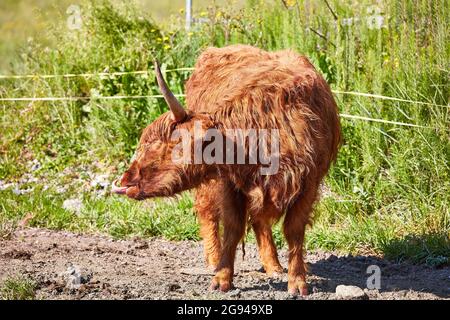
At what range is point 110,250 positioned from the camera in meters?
7.55

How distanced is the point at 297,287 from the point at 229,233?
0.60 meters

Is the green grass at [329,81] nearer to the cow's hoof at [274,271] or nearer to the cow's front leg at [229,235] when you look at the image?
the cow's hoof at [274,271]

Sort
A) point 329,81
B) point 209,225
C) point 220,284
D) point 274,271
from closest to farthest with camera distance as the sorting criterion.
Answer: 1. point 220,284
2. point 274,271
3. point 209,225
4. point 329,81

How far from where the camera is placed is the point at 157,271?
6859 mm

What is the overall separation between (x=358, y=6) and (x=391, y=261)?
3321mm

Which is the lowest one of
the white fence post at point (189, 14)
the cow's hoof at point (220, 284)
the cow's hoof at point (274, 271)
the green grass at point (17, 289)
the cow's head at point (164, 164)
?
the cow's hoof at point (274, 271)

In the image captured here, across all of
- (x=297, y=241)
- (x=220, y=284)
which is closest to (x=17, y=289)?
(x=220, y=284)

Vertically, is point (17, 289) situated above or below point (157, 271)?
above

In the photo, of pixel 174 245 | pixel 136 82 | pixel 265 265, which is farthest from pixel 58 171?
pixel 265 265

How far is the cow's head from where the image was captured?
5.70 m

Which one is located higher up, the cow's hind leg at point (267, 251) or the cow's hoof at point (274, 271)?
the cow's hind leg at point (267, 251)

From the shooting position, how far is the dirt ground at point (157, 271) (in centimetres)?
596

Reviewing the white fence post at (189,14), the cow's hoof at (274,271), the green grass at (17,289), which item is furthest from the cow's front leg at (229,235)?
the white fence post at (189,14)

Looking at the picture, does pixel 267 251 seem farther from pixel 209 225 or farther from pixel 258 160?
pixel 258 160
